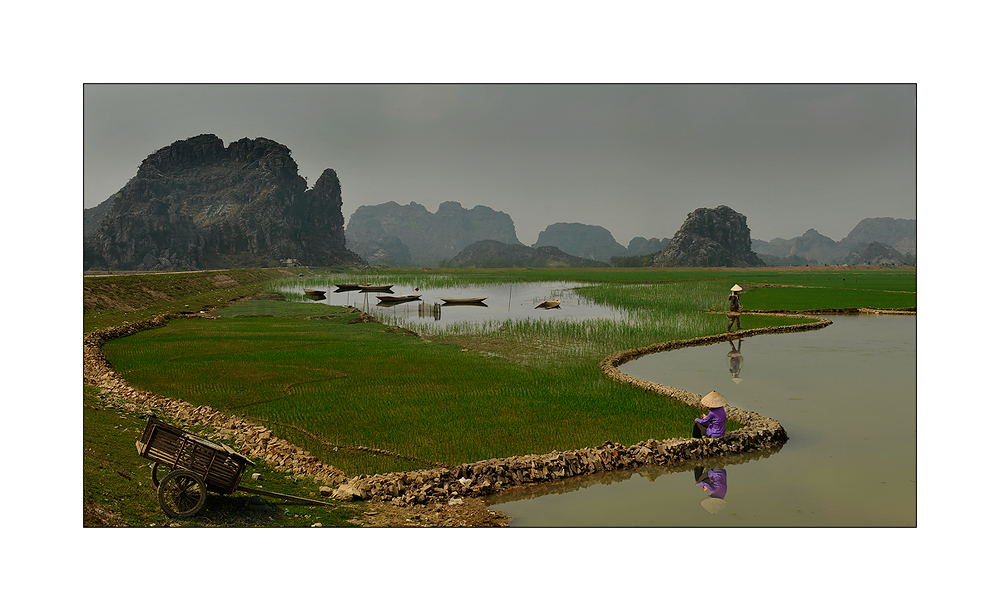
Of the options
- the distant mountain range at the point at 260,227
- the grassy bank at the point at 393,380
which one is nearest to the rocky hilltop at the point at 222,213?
the distant mountain range at the point at 260,227

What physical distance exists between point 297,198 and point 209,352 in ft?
412

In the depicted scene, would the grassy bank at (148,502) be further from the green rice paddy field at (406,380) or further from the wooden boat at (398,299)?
the wooden boat at (398,299)

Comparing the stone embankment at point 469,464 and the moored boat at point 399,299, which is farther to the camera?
the moored boat at point 399,299

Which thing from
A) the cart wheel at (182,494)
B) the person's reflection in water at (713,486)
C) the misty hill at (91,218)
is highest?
the misty hill at (91,218)

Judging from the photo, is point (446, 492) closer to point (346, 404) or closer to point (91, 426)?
point (346, 404)

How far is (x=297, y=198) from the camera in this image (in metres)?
132

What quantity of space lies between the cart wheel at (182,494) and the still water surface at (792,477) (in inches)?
144

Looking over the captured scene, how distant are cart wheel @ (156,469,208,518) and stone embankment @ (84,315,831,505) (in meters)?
1.61

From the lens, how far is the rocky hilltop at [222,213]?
71.1 meters

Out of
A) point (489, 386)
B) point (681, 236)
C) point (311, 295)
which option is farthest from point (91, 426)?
point (681, 236)

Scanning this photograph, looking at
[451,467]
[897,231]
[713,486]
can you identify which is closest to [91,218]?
[451,467]

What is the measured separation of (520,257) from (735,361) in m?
138

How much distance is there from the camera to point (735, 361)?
17.6m

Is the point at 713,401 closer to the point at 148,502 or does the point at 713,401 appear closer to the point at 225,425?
the point at 148,502
